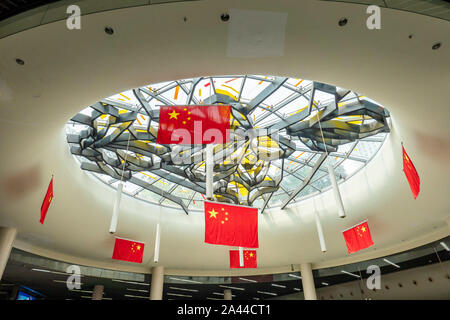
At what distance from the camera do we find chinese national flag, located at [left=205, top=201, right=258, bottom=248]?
10.3 meters

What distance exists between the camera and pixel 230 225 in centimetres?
1057

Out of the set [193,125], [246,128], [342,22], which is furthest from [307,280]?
[342,22]

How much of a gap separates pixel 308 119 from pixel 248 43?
6.15 metres

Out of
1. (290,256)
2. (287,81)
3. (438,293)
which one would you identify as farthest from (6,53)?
(438,293)

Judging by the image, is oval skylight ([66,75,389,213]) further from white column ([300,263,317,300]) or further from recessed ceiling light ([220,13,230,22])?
white column ([300,263,317,300])

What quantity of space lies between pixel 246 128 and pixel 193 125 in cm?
441

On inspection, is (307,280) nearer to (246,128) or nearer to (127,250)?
(127,250)

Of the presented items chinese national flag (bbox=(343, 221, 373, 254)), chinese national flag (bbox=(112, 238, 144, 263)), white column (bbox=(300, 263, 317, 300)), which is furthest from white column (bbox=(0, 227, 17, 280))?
white column (bbox=(300, 263, 317, 300))

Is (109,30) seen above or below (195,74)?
below

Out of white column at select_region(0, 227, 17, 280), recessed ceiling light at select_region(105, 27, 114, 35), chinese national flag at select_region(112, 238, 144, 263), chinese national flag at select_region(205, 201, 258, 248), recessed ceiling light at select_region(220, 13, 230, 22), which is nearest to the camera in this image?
recessed ceiling light at select_region(220, 13, 230, 22)

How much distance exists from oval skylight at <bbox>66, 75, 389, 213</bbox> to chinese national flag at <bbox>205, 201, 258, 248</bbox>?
3.13 meters

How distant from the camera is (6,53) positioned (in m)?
5.85

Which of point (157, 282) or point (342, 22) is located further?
point (157, 282)
